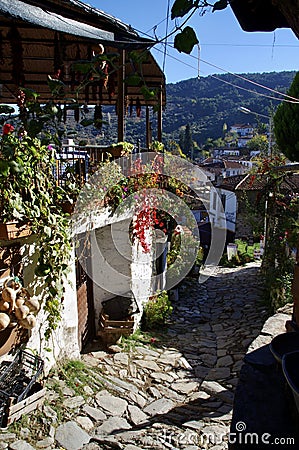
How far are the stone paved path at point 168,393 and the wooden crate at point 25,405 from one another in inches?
5.8

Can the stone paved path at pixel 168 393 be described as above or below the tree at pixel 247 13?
→ below

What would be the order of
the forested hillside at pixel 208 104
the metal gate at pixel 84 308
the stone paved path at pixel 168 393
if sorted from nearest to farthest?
the stone paved path at pixel 168 393 → the metal gate at pixel 84 308 → the forested hillside at pixel 208 104

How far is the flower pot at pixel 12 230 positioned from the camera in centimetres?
301

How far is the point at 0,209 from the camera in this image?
10.00ft

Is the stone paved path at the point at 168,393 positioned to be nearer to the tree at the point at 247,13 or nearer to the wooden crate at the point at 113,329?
the wooden crate at the point at 113,329

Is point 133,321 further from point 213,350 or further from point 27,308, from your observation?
point 27,308

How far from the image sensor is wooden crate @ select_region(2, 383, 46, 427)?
323cm

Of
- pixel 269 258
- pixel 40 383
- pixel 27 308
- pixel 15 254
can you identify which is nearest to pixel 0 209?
pixel 15 254

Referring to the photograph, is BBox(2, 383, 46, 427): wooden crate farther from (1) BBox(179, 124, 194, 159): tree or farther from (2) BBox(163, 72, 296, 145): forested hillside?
(2) BBox(163, 72, 296, 145): forested hillside

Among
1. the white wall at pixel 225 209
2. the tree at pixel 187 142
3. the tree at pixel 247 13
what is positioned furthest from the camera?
the tree at pixel 187 142

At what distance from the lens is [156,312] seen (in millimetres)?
6641

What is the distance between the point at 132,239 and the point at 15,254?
2.76m

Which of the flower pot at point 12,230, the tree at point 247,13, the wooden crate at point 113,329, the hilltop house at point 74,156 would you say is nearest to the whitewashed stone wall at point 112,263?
the hilltop house at point 74,156

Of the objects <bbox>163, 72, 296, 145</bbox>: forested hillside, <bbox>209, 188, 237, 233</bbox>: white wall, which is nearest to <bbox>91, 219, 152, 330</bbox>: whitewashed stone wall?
<bbox>209, 188, 237, 233</bbox>: white wall
